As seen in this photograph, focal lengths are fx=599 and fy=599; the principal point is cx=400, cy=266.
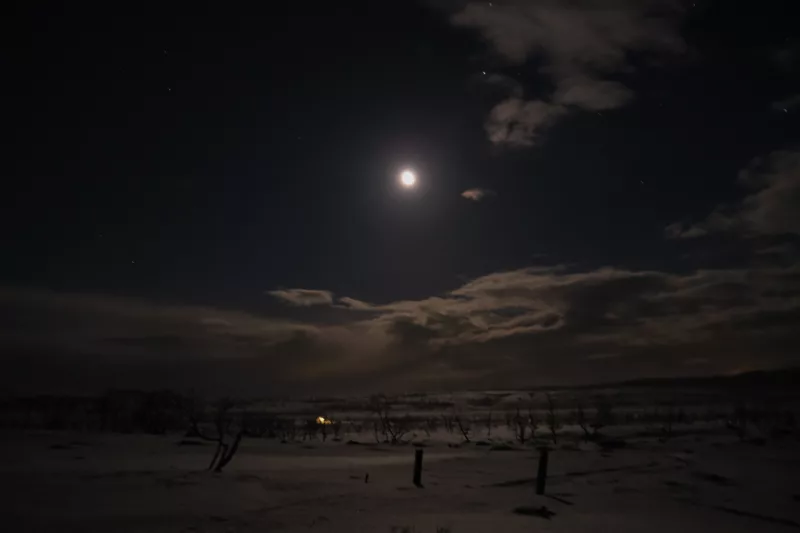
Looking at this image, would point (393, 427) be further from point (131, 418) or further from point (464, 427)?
point (131, 418)

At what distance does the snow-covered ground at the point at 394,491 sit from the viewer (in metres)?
18.0

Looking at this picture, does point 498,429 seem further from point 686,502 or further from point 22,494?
point 22,494

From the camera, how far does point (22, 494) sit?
20.5 m

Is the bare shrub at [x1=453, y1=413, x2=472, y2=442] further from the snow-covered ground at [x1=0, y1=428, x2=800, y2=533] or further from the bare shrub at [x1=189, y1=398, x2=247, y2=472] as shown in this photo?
the bare shrub at [x1=189, y1=398, x2=247, y2=472]

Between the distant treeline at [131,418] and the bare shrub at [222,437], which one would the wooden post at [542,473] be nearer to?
the bare shrub at [222,437]

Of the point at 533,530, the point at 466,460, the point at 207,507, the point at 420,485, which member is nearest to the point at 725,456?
the point at 466,460

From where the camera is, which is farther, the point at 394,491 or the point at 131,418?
the point at 131,418

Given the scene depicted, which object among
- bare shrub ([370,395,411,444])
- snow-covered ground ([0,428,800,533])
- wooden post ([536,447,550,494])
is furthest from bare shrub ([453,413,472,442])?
wooden post ([536,447,550,494])

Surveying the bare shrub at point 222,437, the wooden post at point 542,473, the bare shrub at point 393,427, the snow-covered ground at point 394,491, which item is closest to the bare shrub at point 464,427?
the bare shrub at point 393,427

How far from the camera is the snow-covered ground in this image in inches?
709

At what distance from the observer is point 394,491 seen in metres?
23.4

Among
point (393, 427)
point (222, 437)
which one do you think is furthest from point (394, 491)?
point (393, 427)

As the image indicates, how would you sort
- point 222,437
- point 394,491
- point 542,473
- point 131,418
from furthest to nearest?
point 131,418, point 222,437, point 542,473, point 394,491

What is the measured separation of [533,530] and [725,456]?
22880 millimetres
